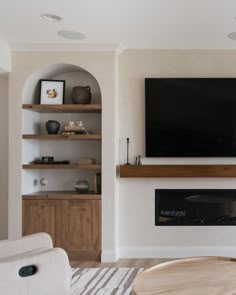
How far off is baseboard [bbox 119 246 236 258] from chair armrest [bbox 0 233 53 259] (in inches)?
71.8

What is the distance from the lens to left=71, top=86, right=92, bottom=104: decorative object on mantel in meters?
4.18

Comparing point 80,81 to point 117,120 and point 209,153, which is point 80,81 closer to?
point 117,120

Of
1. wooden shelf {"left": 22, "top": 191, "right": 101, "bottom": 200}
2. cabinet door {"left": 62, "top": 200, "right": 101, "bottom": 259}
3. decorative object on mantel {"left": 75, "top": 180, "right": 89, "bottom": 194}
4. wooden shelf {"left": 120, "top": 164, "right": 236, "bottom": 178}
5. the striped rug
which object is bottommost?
the striped rug

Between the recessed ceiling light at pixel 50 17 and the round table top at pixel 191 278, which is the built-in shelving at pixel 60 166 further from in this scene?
the round table top at pixel 191 278

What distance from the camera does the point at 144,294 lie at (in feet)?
6.26

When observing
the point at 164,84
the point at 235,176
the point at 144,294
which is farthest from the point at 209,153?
the point at 144,294

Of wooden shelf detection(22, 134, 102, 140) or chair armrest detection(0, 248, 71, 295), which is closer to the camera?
chair armrest detection(0, 248, 71, 295)

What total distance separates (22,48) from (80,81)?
85 centimetres

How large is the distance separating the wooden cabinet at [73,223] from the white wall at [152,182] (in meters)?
0.38

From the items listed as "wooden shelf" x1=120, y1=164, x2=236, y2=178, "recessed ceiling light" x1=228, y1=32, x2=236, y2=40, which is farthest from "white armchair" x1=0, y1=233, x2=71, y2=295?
"recessed ceiling light" x1=228, y1=32, x2=236, y2=40

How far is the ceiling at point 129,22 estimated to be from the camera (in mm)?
2938

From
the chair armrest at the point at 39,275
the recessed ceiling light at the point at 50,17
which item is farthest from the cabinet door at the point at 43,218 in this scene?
the recessed ceiling light at the point at 50,17

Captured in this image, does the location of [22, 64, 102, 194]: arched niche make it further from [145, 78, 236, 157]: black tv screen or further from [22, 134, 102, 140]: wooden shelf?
[145, 78, 236, 157]: black tv screen

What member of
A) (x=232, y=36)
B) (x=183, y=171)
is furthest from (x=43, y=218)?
(x=232, y=36)
